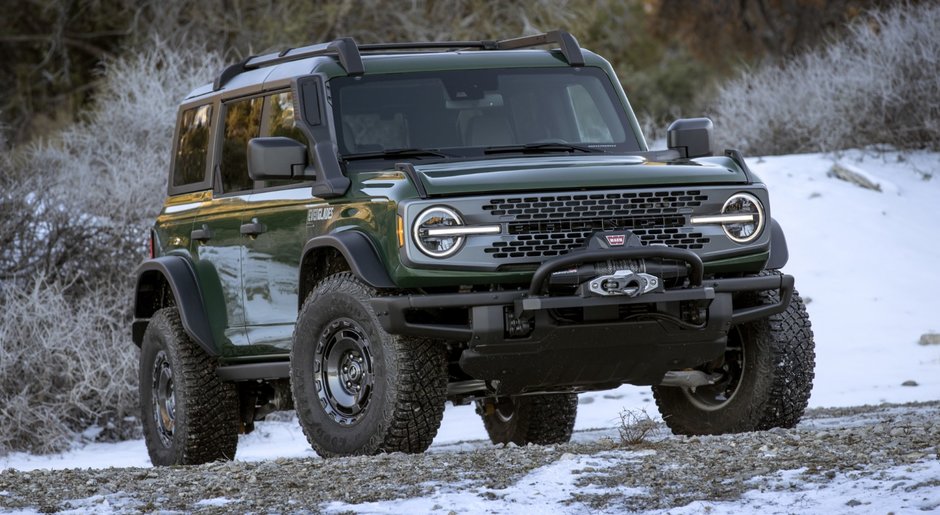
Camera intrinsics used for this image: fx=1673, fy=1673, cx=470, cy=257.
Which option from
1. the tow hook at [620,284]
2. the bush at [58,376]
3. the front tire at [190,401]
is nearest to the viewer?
the tow hook at [620,284]

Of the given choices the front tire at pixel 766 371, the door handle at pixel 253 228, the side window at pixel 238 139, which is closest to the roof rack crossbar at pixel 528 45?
the side window at pixel 238 139

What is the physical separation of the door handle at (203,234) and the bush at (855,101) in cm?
1329

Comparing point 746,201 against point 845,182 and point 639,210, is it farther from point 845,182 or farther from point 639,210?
point 845,182

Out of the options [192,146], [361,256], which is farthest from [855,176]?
[361,256]

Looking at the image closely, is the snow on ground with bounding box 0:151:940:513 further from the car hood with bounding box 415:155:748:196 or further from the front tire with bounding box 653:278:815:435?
the car hood with bounding box 415:155:748:196

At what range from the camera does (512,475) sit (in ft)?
21.8

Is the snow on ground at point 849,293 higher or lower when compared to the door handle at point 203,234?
lower

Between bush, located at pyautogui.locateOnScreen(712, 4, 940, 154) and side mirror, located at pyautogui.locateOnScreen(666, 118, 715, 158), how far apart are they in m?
12.8

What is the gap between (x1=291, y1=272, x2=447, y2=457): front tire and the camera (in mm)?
7402

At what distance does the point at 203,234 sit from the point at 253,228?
0.78m

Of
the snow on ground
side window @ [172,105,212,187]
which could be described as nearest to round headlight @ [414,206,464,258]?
side window @ [172,105,212,187]

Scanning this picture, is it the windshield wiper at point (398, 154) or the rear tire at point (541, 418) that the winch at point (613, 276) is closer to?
the windshield wiper at point (398, 154)

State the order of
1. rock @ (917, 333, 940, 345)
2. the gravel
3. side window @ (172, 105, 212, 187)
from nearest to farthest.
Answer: the gravel → side window @ (172, 105, 212, 187) → rock @ (917, 333, 940, 345)

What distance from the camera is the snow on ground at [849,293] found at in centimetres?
1388
